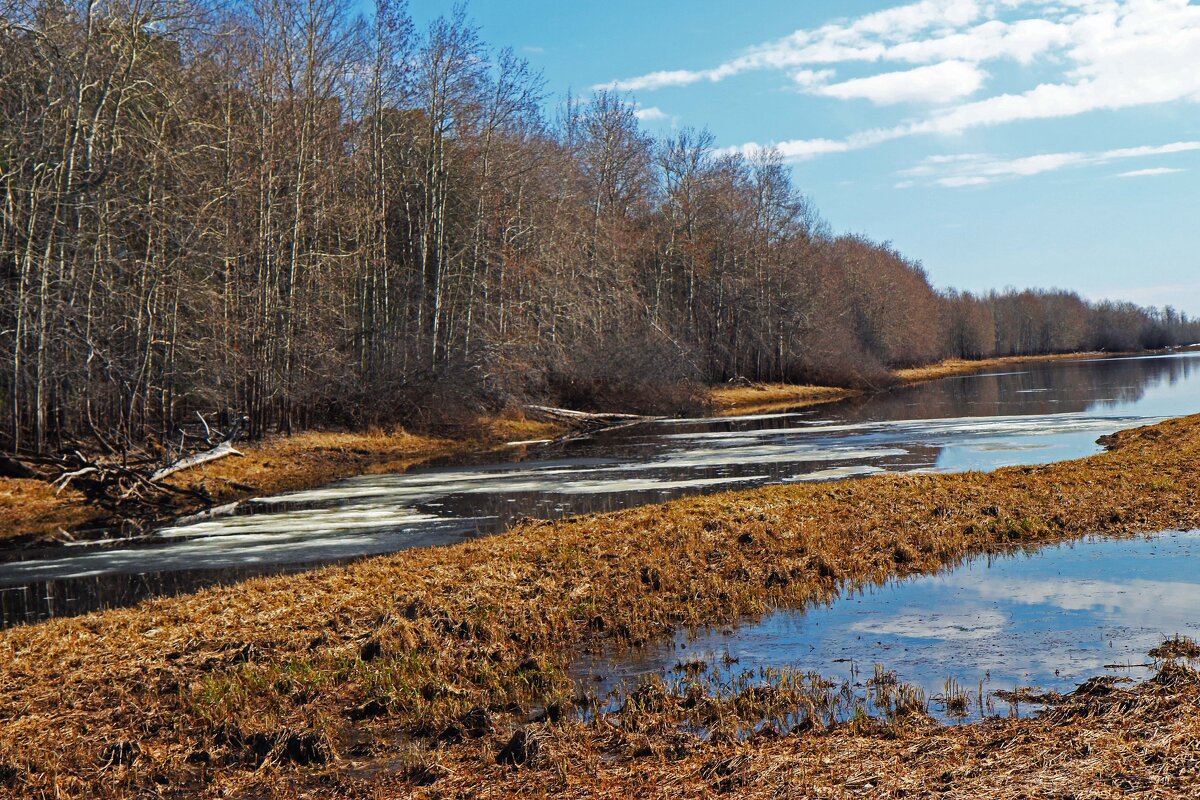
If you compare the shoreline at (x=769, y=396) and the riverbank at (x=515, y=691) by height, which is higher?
the shoreline at (x=769, y=396)

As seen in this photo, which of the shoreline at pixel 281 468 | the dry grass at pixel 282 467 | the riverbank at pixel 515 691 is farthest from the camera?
the dry grass at pixel 282 467

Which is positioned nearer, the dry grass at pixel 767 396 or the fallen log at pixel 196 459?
the fallen log at pixel 196 459

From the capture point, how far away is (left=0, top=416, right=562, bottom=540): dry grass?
18.6 meters

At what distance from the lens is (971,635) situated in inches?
346

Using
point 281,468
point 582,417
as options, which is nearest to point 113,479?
point 281,468

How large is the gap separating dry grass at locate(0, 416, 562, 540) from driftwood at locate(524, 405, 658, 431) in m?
Result: 2.20

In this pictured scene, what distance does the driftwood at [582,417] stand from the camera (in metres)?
40.0

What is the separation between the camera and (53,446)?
74.9 feet

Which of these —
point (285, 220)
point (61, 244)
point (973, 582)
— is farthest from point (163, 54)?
point (973, 582)

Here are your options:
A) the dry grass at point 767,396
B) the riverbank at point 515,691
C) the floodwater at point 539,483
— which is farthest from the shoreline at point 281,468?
the dry grass at point 767,396

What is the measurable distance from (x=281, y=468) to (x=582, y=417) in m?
17.6

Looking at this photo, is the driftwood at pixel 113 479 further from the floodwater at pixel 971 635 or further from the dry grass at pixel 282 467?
the floodwater at pixel 971 635

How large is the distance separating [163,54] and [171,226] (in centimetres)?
611

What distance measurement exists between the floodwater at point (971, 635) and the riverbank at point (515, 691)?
48 centimetres
